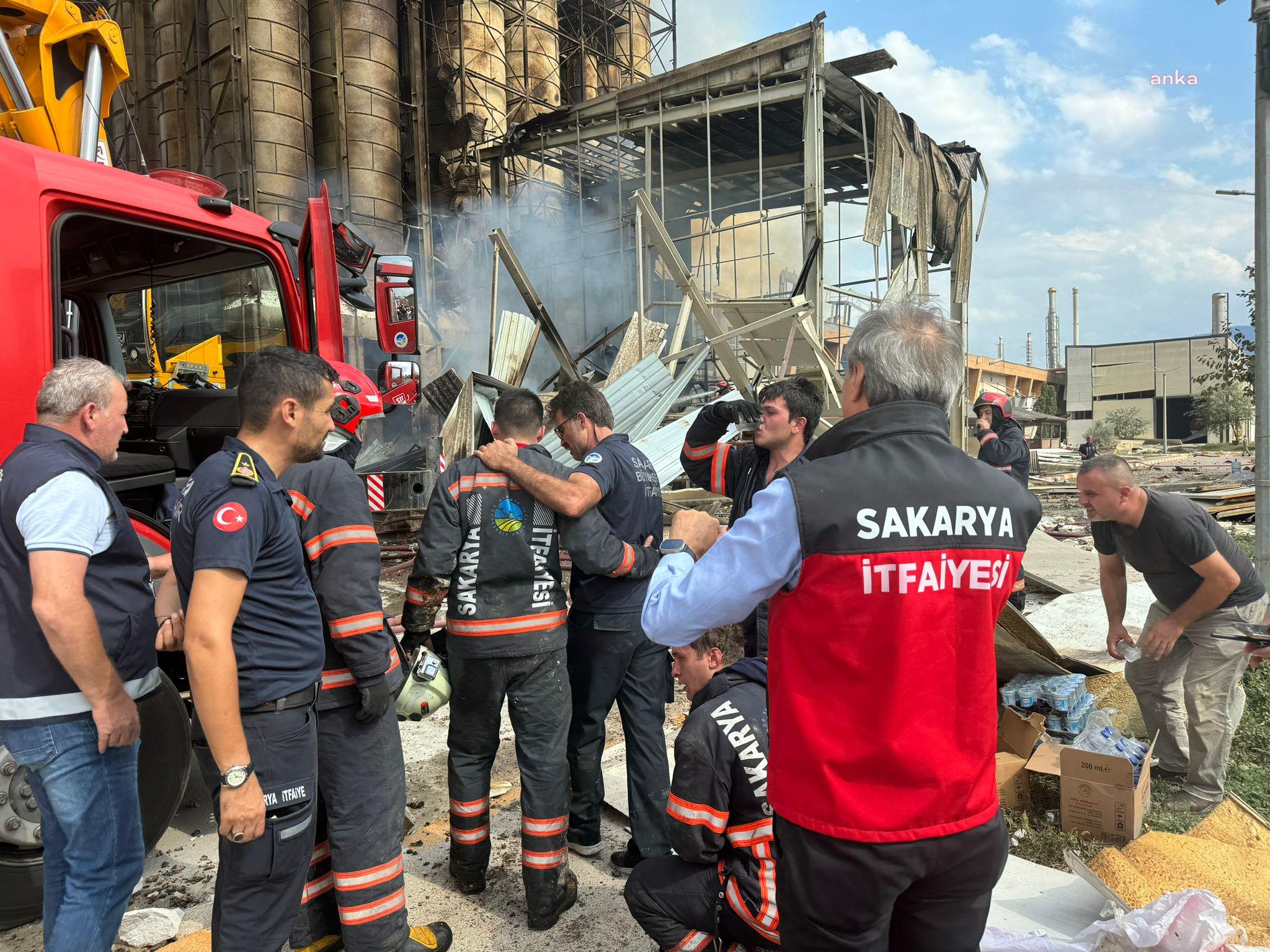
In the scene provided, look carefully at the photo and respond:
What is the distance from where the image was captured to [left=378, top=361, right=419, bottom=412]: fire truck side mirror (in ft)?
14.8

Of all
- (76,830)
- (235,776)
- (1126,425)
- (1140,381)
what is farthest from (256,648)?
(1140,381)

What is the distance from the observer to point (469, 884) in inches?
123

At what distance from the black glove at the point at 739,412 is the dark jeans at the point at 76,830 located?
111 inches

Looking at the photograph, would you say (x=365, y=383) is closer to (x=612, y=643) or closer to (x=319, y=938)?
(x=612, y=643)

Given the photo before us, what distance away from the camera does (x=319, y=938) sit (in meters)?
2.72

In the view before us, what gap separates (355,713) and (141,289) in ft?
9.97

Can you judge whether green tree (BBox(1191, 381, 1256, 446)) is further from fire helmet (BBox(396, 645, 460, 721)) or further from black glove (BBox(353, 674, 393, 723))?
black glove (BBox(353, 674, 393, 723))

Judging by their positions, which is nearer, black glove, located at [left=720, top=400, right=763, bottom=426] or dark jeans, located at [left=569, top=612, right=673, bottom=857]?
dark jeans, located at [left=569, top=612, right=673, bottom=857]

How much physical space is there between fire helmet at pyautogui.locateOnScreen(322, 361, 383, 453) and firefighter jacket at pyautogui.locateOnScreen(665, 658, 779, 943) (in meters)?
2.17

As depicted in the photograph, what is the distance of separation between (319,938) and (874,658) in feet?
7.35

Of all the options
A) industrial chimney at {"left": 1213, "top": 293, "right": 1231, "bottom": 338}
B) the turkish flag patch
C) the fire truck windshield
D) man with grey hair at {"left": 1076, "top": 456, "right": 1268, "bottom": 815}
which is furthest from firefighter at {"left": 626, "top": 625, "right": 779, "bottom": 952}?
industrial chimney at {"left": 1213, "top": 293, "right": 1231, "bottom": 338}

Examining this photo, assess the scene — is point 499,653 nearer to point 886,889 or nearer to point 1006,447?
point 886,889

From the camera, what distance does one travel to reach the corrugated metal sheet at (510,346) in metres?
10.8

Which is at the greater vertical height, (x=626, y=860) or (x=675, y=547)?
(x=675, y=547)
